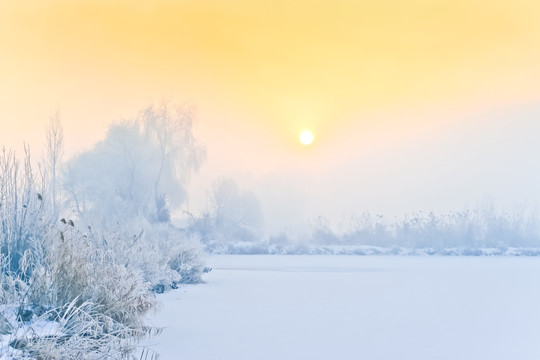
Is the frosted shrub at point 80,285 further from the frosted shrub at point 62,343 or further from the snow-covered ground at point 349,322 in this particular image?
the snow-covered ground at point 349,322

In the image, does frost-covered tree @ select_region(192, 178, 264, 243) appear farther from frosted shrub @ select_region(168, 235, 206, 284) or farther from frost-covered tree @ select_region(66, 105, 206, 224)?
frosted shrub @ select_region(168, 235, 206, 284)

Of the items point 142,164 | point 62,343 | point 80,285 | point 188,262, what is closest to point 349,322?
point 80,285

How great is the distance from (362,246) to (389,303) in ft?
102

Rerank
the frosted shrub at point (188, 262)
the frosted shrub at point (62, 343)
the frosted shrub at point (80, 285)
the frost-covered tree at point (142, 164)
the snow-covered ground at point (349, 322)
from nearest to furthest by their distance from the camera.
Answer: the frosted shrub at point (62, 343) → the frosted shrub at point (80, 285) → the snow-covered ground at point (349, 322) → the frosted shrub at point (188, 262) → the frost-covered tree at point (142, 164)

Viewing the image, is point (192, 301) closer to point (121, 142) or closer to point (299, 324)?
point (299, 324)

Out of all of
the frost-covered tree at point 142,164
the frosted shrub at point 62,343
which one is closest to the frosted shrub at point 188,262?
the frosted shrub at point 62,343

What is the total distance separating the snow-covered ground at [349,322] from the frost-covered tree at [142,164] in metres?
21.1

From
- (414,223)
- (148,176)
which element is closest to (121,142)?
(148,176)

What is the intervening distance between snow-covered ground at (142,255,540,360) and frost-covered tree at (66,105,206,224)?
2108 centimetres

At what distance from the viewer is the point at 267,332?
7.71 meters

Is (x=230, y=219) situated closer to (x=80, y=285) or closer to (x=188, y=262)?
(x=188, y=262)

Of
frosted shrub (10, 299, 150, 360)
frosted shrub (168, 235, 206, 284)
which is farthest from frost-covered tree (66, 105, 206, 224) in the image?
frosted shrub (10, 299, 150, 360)

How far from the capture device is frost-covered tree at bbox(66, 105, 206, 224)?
115 ft

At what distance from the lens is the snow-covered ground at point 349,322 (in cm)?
657
